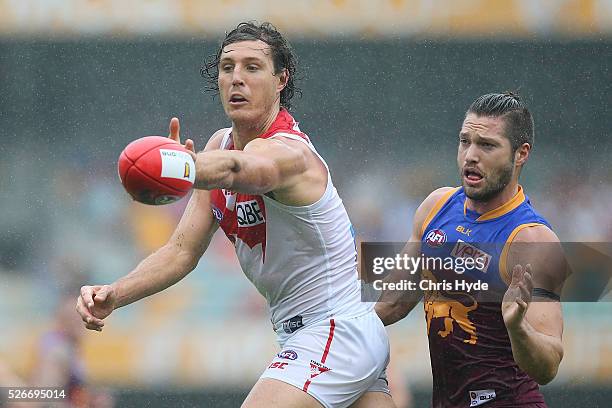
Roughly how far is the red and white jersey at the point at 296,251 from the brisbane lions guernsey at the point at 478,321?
399 mm

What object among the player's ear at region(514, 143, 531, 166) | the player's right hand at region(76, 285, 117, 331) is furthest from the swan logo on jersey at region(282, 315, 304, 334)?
the player's ear at region(514, 143, 531, 166)

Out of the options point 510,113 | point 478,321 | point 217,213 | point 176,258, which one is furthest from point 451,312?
point 176,258

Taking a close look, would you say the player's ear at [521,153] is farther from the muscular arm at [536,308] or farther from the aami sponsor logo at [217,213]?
the aami sponsor logo at [217,213]

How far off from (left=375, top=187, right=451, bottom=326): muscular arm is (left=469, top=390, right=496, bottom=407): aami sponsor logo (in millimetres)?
535

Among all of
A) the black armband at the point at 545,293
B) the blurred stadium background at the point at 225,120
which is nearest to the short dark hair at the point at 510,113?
the black armband at the point at 545,293

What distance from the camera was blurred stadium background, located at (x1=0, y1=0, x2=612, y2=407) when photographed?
22.5ft

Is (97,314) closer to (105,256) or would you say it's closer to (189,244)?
(189,244)

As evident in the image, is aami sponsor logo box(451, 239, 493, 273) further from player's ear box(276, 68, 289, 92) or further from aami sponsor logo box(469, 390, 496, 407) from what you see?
player's ear box(276, 68, 289, 92)

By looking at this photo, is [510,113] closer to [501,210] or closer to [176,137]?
[501,210]

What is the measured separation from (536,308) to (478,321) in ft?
0.91

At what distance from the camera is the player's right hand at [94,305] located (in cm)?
358

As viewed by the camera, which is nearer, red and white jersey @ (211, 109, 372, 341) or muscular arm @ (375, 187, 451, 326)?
red and white jersey @ (211, 109, 372, 341)

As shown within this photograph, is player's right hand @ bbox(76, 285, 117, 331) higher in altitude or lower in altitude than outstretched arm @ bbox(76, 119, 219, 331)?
lower

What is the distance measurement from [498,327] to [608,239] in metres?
3.41
